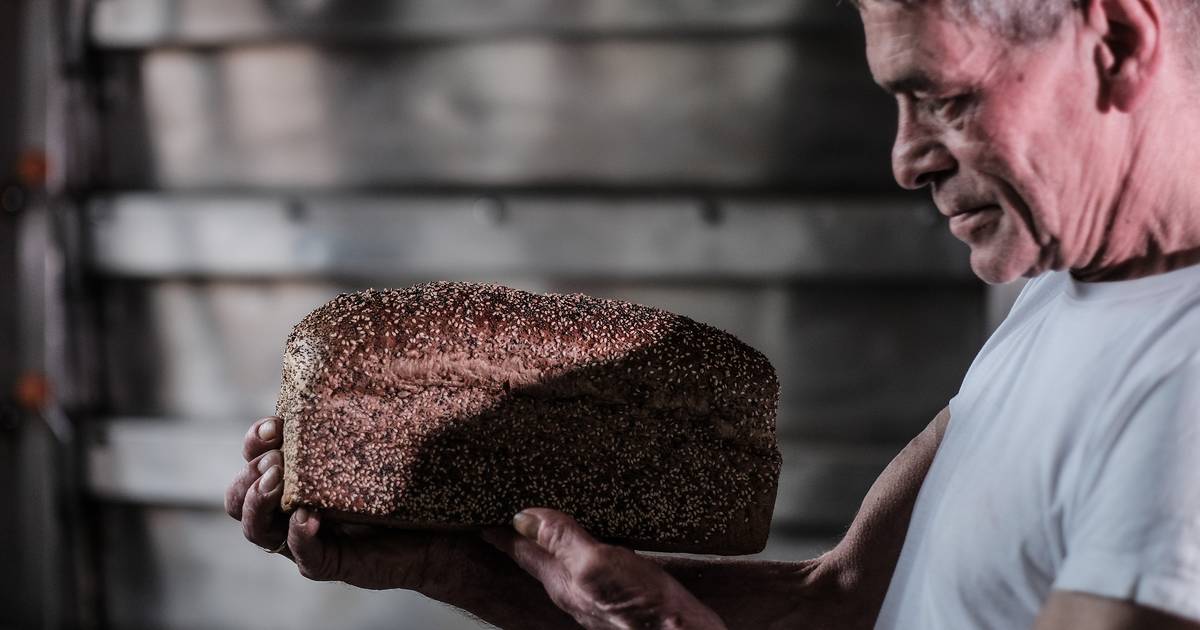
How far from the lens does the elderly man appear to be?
0.65 metres

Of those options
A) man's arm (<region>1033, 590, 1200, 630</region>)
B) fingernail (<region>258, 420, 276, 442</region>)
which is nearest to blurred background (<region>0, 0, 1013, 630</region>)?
fingernail (<region>258, 420, 276, 442</region>)

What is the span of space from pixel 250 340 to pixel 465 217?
26.1 inches

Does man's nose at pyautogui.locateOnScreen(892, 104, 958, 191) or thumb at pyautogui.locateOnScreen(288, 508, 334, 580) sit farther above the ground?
man's nose at pyautogui.locateOnScreen(892, 104, 958, 191)

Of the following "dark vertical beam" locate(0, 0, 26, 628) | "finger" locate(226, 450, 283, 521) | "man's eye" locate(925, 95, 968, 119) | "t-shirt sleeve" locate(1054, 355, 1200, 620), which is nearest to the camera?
"t-shirt sleeve" locate(1054, 355, 1200, 620)

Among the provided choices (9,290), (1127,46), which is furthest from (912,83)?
(9,290)

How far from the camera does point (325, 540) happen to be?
0.93 metres

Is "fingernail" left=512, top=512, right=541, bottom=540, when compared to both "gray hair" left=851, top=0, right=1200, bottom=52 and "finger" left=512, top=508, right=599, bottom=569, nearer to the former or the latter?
"finger" left=512, top=508, right=599, bottom=569

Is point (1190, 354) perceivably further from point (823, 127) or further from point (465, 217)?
point (465, 217)

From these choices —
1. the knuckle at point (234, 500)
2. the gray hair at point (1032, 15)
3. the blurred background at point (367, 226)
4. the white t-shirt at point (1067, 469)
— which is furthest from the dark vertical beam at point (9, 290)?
the gray hair at point (1032, 15)

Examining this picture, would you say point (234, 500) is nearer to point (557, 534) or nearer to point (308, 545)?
point (308, 545)

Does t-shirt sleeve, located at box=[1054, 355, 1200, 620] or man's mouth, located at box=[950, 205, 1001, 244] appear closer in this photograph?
t-shirt sleeve, located at box=[1054, 355, 1200, 620]

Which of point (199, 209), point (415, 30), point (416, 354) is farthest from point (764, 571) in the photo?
point (199, 209)

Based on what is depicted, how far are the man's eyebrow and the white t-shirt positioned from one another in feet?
0.67

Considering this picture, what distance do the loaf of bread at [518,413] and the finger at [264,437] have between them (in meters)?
0.02
